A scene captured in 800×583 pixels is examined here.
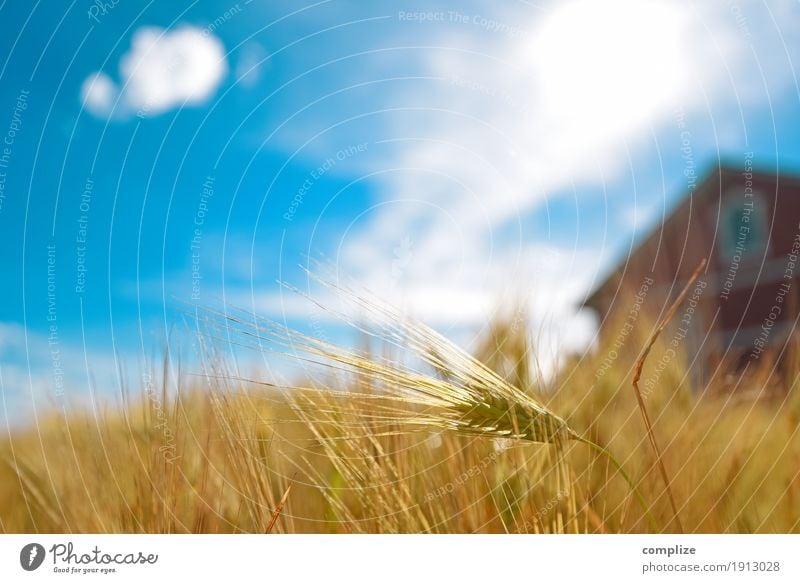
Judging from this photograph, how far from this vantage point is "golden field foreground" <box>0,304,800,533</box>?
0.93 meters

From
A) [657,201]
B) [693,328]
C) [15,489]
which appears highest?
[657,201]

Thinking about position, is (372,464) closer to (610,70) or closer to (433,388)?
(433,388)

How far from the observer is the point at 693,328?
3988 mm

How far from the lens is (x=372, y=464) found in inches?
38.3

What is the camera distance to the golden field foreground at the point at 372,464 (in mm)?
931

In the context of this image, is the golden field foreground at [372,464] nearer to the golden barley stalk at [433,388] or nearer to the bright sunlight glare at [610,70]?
the golden barley stalk at [433,388]

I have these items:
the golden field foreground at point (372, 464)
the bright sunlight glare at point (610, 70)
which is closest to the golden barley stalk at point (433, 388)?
the golden field foreground at point (372, 464)

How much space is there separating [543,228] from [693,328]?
3.26 metres

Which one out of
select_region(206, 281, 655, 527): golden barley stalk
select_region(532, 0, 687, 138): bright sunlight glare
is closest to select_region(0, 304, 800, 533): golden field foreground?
select_region(206, 281, 655, 527): golden barley stalk

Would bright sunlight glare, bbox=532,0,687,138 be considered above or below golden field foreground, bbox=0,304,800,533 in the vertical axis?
above

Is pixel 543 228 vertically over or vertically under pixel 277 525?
over

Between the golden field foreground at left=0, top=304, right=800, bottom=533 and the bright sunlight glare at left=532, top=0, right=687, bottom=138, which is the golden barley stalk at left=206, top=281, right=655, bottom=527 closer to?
the golden field foreground at left=0, top=304, right=800, bottom=533
